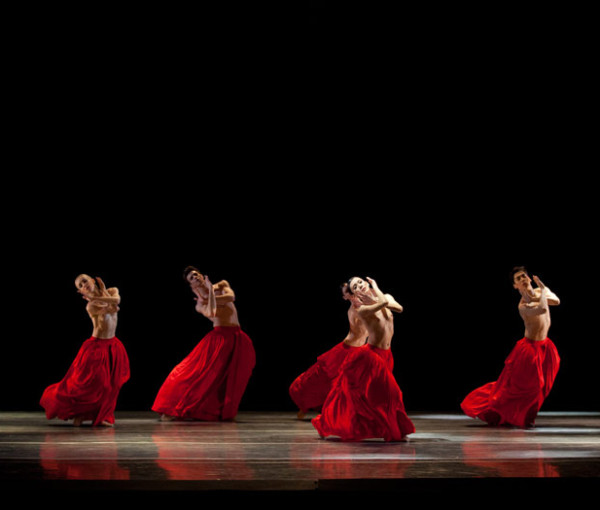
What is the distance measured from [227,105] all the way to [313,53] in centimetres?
99

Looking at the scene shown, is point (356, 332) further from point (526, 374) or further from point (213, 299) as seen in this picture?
point (526, 374)

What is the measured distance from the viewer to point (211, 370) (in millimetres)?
7871

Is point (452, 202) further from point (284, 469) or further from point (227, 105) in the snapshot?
point (284, 469)

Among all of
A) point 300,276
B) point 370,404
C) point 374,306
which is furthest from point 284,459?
point 300,276

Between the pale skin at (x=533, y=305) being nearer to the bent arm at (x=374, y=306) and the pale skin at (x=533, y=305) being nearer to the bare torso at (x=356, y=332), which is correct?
the bare torso at (x=356, y=332)

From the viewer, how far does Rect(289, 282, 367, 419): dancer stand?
25.7 feet

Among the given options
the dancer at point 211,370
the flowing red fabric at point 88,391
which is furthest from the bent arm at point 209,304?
the flowing red fabric at point 88,391

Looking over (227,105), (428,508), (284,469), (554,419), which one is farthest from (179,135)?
(428,508)

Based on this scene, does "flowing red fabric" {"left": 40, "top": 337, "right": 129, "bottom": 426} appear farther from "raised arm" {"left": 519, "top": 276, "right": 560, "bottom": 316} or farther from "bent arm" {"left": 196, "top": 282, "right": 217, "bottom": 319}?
"raised arm" {"left": 519, "top": 276, "right": 560, "bottom": 316}

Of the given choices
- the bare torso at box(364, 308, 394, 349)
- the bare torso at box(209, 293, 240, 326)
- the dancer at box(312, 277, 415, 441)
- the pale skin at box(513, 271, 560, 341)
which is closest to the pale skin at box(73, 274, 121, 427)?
the bare torso at box(209, 293, 240, 326)

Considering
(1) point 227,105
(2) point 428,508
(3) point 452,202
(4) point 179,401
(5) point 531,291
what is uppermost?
(1) point 227,105

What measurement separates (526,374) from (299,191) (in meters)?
3.17

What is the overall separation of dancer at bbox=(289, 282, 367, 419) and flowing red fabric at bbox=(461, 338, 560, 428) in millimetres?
1081

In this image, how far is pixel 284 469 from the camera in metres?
4.39
